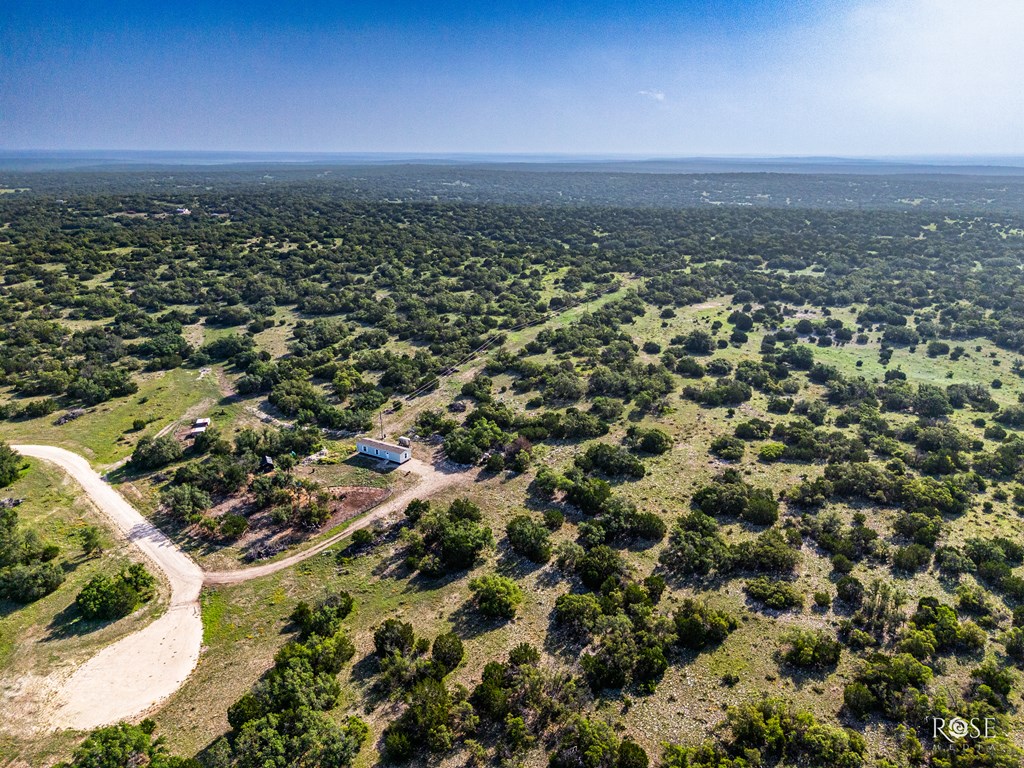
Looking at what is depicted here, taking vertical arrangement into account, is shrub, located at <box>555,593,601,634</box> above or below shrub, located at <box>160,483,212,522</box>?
below

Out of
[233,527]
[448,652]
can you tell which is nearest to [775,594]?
[448,652]

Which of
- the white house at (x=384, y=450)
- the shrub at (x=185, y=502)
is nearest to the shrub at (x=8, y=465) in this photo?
the shrub at (x=185, y=502)

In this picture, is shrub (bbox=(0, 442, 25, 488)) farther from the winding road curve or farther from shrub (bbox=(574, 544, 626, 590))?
shrub (bbox=(574, 544, 626, 590))

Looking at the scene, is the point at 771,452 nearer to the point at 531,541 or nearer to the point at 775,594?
the point at 775,594

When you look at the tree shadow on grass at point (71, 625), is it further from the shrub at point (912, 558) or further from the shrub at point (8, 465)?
the shrub at point (912, 558)

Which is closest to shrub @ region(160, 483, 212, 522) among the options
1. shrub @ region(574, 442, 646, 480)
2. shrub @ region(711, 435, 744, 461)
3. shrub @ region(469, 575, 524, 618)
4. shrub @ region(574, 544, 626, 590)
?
shrub @ region(469, 575, 524, 618)
